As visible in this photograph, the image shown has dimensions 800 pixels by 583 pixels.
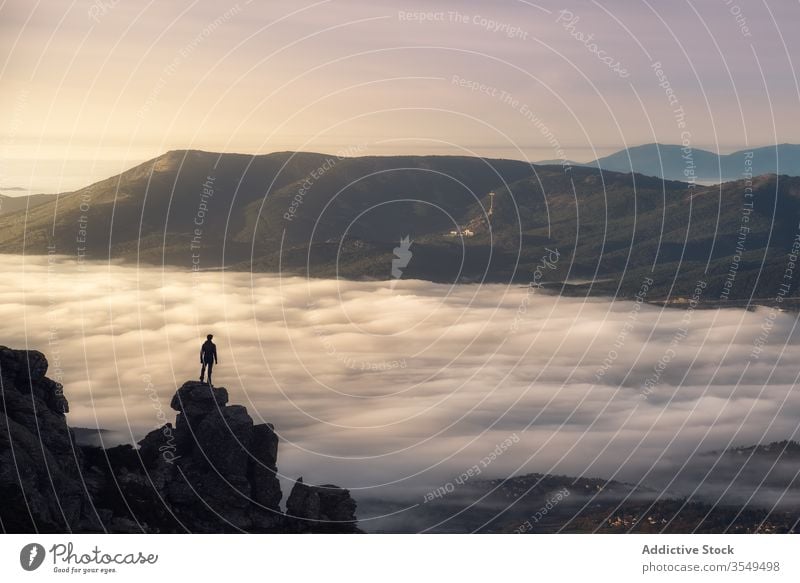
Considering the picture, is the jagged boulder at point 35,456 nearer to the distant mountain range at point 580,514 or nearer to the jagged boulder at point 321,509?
the jagged boulder at point 321,509

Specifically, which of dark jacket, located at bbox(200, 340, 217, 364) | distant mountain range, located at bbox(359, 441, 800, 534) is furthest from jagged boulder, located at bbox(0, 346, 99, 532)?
distant mountain range, located at bbox(359, 441, 800, 534)

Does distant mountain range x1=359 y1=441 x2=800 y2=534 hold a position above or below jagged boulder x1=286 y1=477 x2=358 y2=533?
below

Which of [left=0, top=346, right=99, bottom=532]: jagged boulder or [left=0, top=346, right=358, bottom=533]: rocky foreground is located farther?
[left=0, top=346, right=358, bottom=533]: rocky foreground

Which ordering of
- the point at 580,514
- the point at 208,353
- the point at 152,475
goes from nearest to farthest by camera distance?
1. the point at 208,353
2. the point at 152,475
3. the point at 580,514

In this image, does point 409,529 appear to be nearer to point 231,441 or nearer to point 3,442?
point 231,441

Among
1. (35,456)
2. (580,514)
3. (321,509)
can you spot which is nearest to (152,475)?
(35,456)

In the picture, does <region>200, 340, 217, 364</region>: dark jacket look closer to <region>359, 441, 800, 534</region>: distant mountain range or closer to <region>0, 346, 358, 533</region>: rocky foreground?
<region>0, 346, 358, 533</region>: rocky foreground

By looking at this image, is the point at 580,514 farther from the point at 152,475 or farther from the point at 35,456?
the point at 35,456
